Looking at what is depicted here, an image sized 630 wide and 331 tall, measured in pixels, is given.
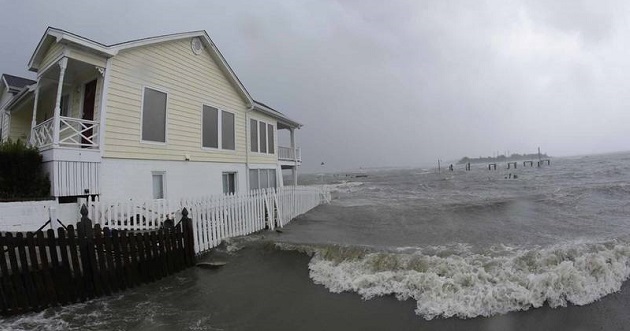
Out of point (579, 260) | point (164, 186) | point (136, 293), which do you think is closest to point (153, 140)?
point (164, 186)

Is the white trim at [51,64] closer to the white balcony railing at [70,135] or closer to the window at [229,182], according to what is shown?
the white balcony railing at [70,135]

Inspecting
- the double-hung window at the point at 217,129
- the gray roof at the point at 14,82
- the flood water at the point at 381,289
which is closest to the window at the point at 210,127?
the double-hung window at the point at 217,129

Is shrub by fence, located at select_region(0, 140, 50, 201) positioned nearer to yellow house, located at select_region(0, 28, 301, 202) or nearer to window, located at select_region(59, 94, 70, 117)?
yellow house, located at select_region(0, 28, 301, 202)

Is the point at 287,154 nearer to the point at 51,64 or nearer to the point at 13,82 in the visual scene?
the point at 51,64

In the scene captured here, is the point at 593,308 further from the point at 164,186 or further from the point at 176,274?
the point at 164,186

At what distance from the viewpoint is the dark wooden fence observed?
19.2ft

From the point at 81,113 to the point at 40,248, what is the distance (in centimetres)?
739

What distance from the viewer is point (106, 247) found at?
677 cm

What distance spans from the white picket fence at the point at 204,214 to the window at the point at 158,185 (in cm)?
211

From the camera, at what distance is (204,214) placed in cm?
977

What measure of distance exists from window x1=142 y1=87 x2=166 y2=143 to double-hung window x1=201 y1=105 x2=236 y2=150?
6.69ft

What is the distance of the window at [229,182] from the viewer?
15.8 meters

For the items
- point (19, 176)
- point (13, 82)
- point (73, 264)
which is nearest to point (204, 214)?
point (73, 264)

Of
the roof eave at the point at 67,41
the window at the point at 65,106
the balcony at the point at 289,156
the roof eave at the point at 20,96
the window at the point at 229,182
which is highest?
the roof eave at the point at 67,41
